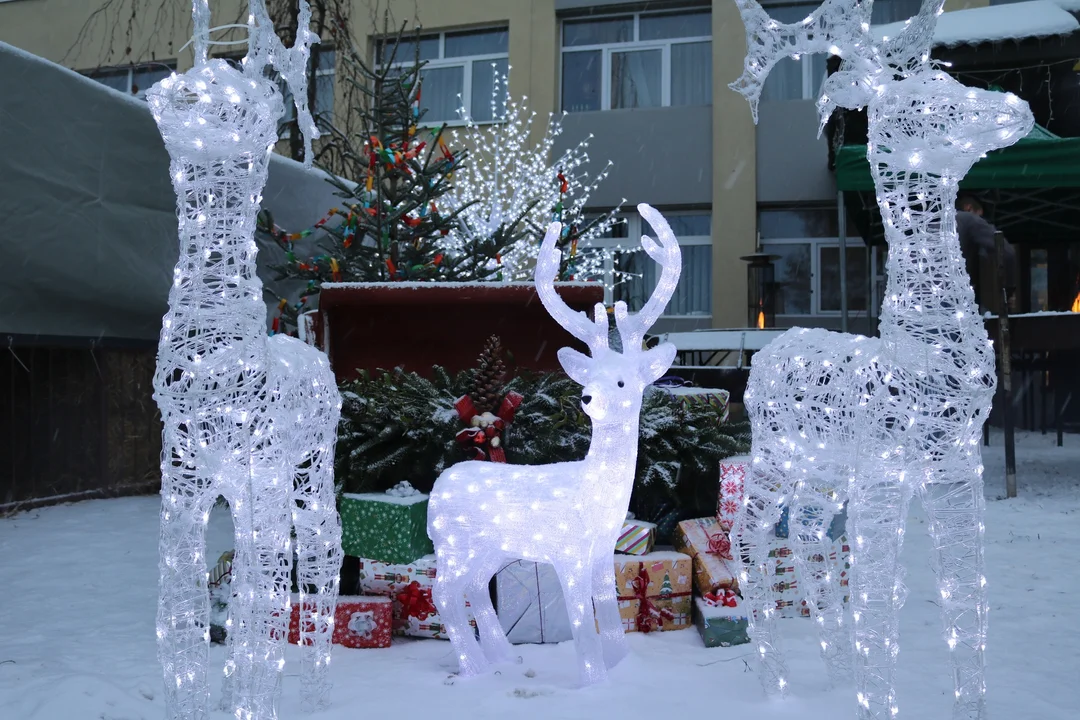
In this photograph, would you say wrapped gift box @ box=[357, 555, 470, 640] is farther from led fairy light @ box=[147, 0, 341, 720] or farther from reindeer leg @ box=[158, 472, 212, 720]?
reindeer leg @ box=[158, 472, 212, 720]

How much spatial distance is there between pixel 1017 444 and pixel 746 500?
7.53m

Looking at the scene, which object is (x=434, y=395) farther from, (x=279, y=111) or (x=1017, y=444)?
(x=1017, y=444)

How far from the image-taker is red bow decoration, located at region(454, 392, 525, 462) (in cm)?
346

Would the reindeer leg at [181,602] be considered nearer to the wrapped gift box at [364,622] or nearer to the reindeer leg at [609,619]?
the wrapped gift box at [364,622]

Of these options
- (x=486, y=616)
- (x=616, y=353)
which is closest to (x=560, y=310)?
(x=616, y=353)

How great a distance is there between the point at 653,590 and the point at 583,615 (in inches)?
28.9

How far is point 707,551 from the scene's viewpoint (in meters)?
3.43

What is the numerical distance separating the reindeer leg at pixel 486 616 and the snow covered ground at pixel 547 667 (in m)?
0.07

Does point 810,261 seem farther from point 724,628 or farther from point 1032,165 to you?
point 724,628

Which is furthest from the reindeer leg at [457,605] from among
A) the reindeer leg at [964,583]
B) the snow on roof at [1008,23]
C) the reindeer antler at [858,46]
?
the snow on roof at [1008,23]

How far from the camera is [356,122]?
36.2ft

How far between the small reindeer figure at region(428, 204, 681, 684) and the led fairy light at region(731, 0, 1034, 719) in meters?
0.61

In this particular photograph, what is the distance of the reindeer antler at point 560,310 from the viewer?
2.79 meters

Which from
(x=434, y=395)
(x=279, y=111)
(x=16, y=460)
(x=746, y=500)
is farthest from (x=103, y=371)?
(x=746, y=500)
